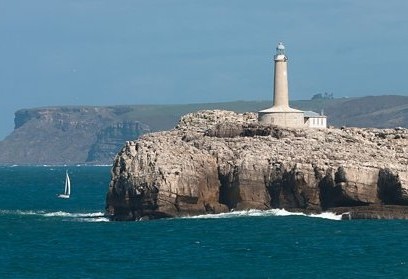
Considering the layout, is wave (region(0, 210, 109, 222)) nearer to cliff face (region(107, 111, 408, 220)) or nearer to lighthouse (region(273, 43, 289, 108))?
cliff face (region(107, 111, 408, 220))

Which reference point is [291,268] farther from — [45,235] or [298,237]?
[45,235]

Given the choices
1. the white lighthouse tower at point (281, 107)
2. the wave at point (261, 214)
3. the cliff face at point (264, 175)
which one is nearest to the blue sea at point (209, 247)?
the wave at point (261, 214)

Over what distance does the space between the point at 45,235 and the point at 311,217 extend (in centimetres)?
1423

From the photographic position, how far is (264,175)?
7588 centimetres

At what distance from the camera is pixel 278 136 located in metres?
81.4

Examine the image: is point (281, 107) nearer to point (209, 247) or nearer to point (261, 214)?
point (261, 214)

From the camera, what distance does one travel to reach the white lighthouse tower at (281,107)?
86.4 metres

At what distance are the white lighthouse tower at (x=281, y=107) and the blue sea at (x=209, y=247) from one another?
1078 cm

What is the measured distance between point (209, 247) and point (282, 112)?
2297 cm

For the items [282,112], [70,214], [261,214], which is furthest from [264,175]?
[70,214]

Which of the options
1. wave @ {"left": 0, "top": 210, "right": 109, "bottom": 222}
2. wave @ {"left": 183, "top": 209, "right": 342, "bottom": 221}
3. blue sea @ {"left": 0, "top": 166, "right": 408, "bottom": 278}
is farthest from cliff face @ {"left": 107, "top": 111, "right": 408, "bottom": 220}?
wave @ {"left": 0, "top": 210, "right": 109, "bottom": 222}

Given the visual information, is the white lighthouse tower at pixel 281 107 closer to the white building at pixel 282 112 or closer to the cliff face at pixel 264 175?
the white building at pixel 282 112

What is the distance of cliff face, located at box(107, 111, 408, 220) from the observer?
73.6 meters

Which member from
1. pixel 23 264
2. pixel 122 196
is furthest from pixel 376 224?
pixel 23 264
